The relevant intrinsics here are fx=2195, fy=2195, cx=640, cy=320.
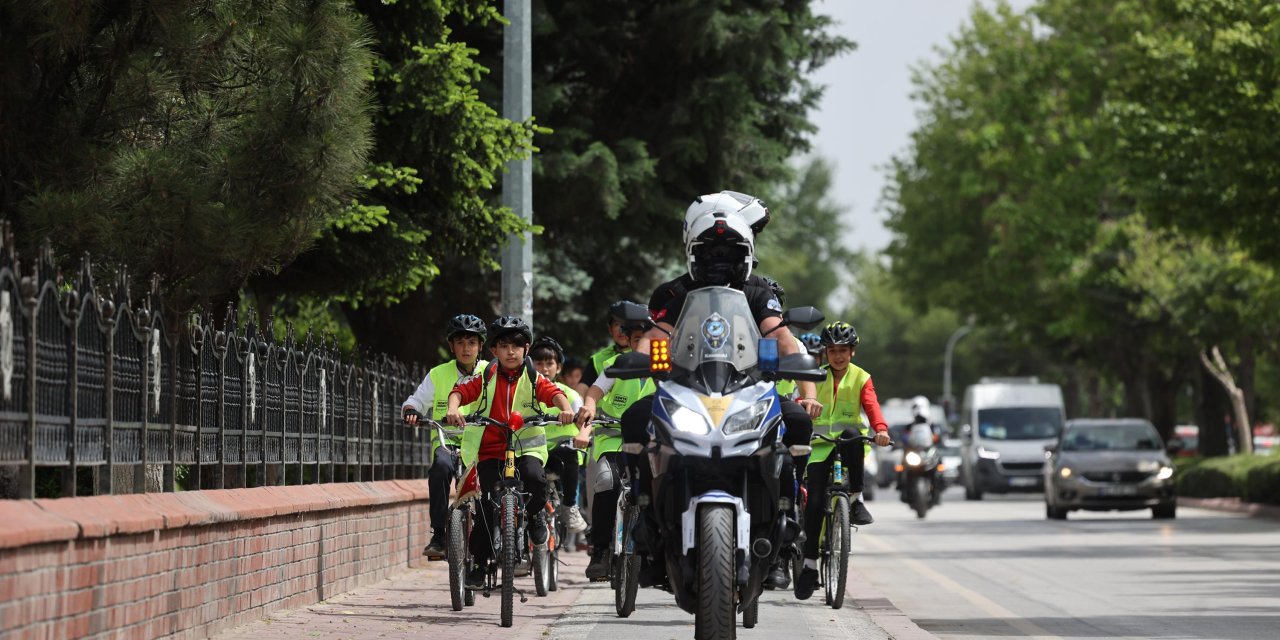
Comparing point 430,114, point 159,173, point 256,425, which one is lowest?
point 256,425

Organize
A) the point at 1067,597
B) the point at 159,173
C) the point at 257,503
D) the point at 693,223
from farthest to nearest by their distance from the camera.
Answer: the point at 1067,597 → the point at 159,173 → the point at 257,503 → the point at 693,223

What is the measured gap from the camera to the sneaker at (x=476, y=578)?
13117 mm

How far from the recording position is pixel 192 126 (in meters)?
13.1

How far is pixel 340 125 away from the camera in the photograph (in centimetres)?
1303

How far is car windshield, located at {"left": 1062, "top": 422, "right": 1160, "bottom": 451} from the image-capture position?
112ft

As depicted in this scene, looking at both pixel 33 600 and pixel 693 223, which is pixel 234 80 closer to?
pixel 693 223

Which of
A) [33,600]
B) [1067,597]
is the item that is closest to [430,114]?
[1067,597]

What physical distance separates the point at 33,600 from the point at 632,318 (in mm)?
2670

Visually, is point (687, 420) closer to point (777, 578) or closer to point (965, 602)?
point (777, 578)

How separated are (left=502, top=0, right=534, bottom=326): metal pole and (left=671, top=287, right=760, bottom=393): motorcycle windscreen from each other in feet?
32.6

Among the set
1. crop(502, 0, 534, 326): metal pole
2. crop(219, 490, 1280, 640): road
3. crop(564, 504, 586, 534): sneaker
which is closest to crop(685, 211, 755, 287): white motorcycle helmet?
crop(219, 490, 1280, 640): road

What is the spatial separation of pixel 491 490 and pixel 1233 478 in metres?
27.2

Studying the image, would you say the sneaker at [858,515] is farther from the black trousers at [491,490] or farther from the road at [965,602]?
the black trousers at [491,490]

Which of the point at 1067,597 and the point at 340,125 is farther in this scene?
the point at 1067,597
